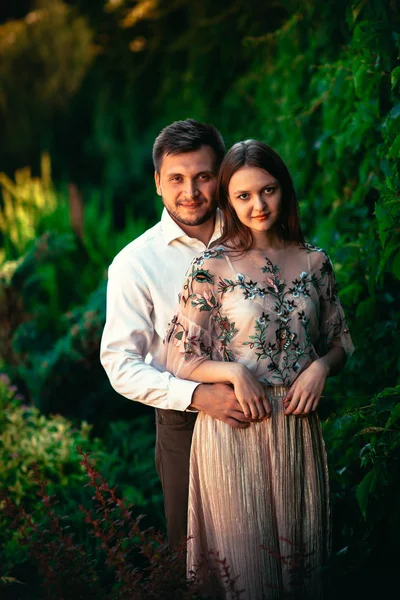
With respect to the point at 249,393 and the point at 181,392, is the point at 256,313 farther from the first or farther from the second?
the point at 181,392

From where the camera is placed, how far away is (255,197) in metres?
2.36

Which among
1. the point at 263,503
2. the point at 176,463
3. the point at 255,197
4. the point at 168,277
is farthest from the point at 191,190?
the point at 263,503

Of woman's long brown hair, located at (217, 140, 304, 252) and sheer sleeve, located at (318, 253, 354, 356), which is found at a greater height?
woman's long brown hair, located at (217, 140, 304, 252)

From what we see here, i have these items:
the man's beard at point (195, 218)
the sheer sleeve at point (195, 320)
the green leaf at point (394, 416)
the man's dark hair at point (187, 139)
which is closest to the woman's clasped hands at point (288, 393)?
the sheer sleeve at point (195, 320)

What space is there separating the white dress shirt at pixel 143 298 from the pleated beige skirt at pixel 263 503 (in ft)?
1.38

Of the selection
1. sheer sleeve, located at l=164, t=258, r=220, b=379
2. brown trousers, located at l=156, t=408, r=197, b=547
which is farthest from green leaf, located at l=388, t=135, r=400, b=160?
brown trousers, located at l=156, t=408, r=197, b=547

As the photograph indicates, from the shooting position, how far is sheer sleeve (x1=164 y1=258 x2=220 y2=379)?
7.92 ft

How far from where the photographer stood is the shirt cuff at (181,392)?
97.5 inches

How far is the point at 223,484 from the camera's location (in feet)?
7.91

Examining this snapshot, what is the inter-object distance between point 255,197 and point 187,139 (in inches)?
21.2

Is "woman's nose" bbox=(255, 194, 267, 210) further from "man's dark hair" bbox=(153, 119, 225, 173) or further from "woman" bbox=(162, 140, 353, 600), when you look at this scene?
"man's dark hair" bbox=(153, 119, 225, 173)

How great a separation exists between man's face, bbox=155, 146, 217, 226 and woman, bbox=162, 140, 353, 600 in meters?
0.32

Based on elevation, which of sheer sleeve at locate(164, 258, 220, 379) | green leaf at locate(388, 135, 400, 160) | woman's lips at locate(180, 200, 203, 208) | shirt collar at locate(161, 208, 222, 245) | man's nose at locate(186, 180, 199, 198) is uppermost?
green leaf at locate(388, 135, 400, 160)

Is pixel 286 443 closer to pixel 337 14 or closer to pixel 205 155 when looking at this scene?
pixel 205 155
